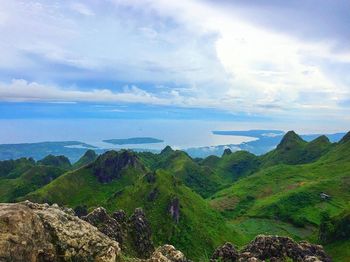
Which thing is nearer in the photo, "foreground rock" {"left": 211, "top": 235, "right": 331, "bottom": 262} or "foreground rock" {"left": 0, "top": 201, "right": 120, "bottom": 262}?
"foreground rock" {"left": 0, "top": 201, "right": 120, "bottom": 262}

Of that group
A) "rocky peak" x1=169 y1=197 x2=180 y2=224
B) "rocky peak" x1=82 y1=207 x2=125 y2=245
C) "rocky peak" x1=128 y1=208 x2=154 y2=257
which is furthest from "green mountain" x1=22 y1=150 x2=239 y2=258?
"rocky peak" x1=82 y1=207 x2=125 y2=245

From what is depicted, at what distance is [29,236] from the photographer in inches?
960

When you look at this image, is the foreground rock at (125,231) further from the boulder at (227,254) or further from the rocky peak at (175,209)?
the rocky peak at (175,209)

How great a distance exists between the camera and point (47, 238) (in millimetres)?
26312

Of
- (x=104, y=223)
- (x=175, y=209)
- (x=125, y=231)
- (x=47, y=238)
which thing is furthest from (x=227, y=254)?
(x=175, y=209)

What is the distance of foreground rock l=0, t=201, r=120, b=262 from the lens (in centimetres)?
2325

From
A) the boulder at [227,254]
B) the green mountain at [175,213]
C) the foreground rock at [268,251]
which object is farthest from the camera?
the green mountain at [175,213]

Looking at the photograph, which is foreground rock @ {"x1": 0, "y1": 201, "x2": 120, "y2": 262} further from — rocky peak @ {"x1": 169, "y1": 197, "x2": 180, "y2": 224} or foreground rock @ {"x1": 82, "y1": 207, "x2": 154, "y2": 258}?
rocky peak @ {"x1": 169, "y1": 197, "x2": 180, "y2": 224}

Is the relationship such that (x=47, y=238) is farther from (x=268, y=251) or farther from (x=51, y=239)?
(x=268, y=251)

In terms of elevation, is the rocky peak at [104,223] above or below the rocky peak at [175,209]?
above

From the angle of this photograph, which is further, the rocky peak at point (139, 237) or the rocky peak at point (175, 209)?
the rocky peak at point (175, 209)

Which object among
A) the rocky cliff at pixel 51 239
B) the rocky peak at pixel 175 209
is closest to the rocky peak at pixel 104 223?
the rocky cliff at pixel 51 239

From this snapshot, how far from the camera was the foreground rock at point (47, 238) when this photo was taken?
23250 millimetres

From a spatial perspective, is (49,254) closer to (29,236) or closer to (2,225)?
(29,236)
